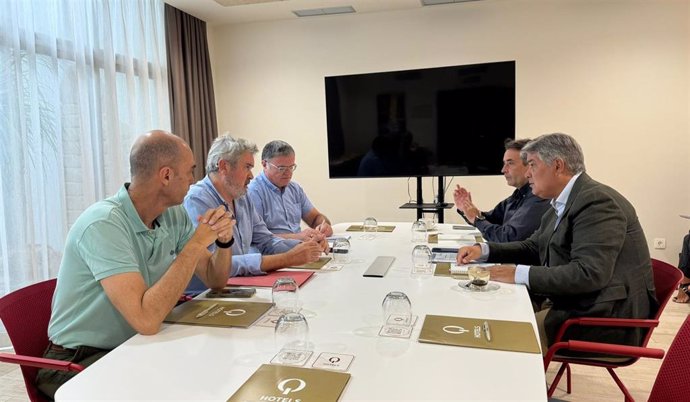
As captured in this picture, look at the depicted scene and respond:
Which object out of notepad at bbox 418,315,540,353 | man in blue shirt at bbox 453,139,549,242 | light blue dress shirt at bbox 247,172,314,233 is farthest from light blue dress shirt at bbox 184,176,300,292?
man in blue shirt at bbox 453,139,549,242

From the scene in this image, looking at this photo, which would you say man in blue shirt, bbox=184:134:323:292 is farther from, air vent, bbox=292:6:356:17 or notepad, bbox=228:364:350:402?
air vent, bbox=292:6:356:17

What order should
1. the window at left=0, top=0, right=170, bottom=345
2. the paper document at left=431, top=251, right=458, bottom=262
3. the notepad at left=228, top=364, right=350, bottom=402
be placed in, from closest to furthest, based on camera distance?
1. the notepad at left=228, top=364, right=350, bottom=402
2. the paper document at left=431, top=251, right=458, bottom=262
3. the window at left=0, top=0, right=170, bottom=345

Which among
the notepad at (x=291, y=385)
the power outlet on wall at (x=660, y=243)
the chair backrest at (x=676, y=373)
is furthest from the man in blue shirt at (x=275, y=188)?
the power outlet on wall at (x=660, y=243)

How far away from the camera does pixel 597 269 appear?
1.75m

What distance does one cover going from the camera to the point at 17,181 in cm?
309

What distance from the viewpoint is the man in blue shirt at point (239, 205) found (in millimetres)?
2098

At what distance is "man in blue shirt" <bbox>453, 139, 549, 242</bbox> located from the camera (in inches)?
105

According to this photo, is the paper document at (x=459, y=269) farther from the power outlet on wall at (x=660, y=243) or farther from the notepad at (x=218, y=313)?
the power outlet on wall at (x=660, y=243)

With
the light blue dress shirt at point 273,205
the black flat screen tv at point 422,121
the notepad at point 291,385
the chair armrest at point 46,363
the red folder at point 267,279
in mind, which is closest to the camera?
the notepad at point 291,385

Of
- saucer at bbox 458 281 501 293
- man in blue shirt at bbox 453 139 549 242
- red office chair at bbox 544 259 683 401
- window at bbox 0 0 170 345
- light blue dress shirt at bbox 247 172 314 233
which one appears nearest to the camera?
red office chair at bbox 544 259 683 401

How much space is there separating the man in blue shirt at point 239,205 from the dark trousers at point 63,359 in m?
0.58

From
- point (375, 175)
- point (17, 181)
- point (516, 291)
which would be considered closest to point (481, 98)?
point (375, 175)

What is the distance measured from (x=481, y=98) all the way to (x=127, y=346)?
3566 millimetres

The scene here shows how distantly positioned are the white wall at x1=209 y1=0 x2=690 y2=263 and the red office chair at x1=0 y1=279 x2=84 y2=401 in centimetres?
368
